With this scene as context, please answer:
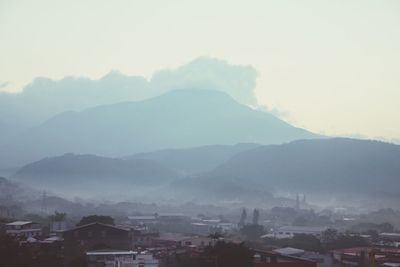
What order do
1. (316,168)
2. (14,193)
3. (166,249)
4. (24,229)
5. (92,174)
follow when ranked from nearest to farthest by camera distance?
(166,249), (24,229), (14,193), (92,174), (316,168)

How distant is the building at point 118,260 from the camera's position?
20.1 m

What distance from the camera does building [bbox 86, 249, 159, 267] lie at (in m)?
20.1

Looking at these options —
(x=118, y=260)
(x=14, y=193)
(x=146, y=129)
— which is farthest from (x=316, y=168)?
(x=118, y=260)

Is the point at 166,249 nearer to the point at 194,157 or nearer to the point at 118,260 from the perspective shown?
the point at 118,260

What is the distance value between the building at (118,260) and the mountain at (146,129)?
5621 inches

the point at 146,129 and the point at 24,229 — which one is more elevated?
the point at 146,129

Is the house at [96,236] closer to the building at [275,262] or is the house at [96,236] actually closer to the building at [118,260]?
the building at [118,260]

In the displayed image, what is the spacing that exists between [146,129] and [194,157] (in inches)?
1355

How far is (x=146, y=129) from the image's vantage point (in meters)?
184

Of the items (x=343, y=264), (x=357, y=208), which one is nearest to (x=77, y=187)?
(x=357, y=208)

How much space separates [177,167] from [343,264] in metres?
121

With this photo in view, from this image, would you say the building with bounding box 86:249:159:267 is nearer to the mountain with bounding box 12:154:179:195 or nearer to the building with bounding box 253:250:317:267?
the building with bounding box 253:250:317:267

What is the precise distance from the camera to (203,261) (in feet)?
64.5

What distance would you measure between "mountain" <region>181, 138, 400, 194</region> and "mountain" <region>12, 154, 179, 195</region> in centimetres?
1094
